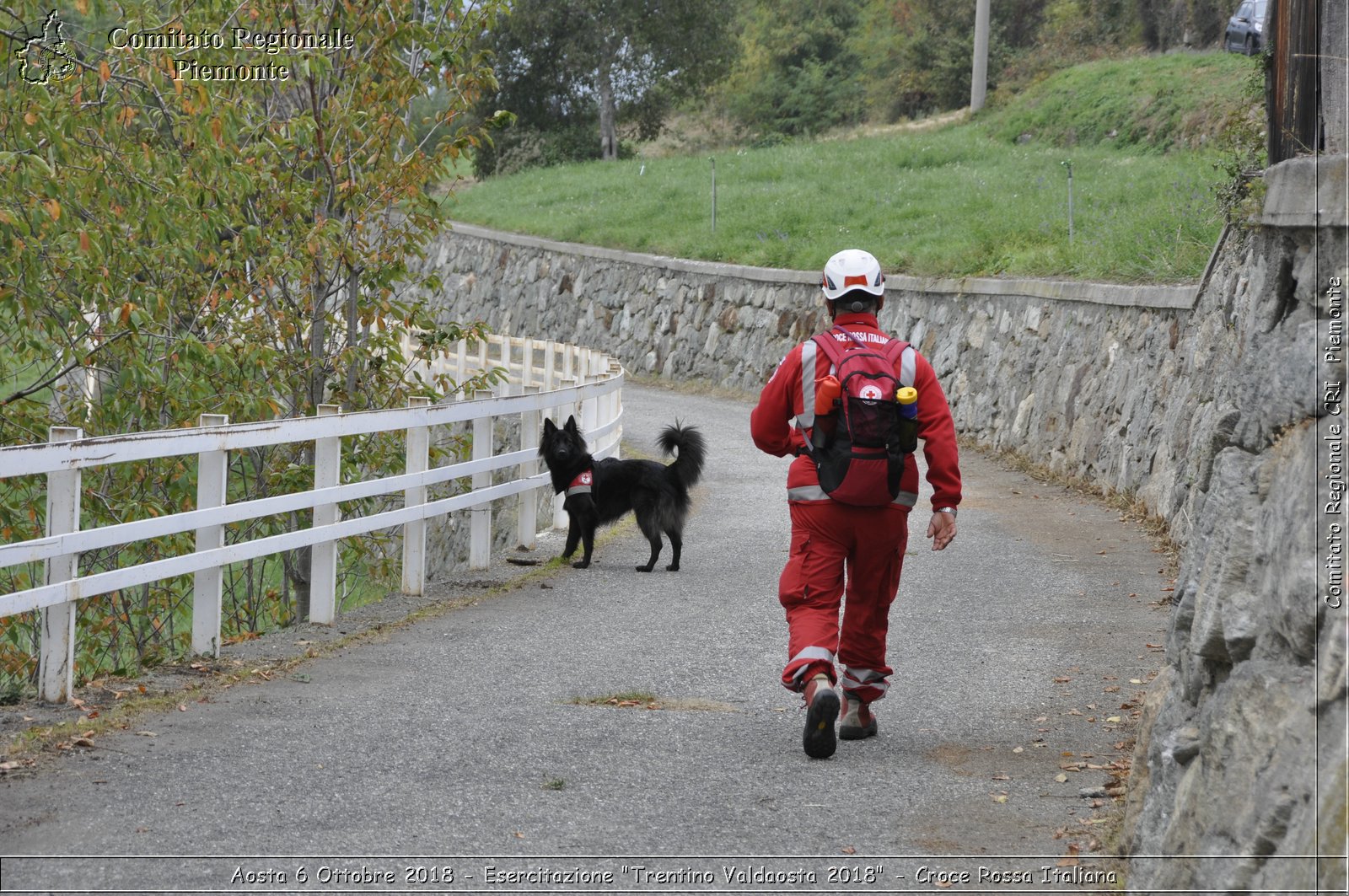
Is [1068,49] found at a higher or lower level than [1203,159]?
higher

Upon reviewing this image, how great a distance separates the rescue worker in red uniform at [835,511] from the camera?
6.20m

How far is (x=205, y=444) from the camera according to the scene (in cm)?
750

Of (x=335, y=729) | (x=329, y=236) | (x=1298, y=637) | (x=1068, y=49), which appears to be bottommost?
(x=335, y=729)

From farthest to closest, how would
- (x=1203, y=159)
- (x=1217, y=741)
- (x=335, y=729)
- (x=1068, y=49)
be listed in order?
(x=1068, y=49)
(x=1203, y=159)
(x=335, y=729)
(x=1217, y=741)

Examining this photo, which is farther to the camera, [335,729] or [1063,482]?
[1063,482]

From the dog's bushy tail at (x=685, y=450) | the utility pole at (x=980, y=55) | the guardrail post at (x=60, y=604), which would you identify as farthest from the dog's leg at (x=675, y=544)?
the utility pole at (x=980, y=55)

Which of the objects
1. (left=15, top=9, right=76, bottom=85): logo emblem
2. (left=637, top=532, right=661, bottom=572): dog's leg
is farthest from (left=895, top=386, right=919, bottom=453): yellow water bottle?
(left=15, top=9, right=76, bottom=85): logo emblem

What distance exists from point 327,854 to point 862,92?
54175 mm

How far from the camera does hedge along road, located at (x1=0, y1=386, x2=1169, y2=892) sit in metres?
4.83

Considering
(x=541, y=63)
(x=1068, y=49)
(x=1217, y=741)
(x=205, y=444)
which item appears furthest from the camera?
(x=541, y=63)

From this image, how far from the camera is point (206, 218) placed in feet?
34.2

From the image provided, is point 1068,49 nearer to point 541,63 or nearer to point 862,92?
point 862,92

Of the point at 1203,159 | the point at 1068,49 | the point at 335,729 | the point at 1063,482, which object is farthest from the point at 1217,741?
the point at 1068,49

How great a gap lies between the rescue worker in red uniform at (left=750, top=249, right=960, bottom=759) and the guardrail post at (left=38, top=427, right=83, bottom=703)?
10.3 ft
